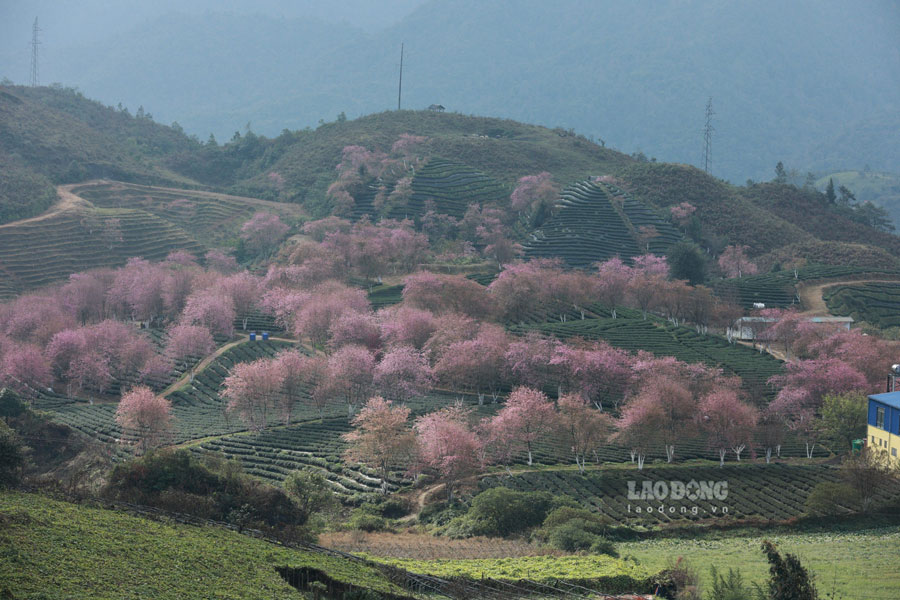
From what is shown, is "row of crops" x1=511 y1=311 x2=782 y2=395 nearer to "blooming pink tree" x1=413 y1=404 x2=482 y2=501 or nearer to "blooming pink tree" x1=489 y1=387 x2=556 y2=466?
"blooming pink tree" x1=489 y1=387 x2=556 y2=466

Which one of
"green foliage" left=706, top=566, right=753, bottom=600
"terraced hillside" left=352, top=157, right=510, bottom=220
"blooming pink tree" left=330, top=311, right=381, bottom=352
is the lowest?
"green foliage" left=706, top=566, right=753, bottom=600

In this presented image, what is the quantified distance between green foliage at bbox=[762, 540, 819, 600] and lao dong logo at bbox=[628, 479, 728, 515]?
54.7ft

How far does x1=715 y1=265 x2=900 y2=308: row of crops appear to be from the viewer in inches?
3435

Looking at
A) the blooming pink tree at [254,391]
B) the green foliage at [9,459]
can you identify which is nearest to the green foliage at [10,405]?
the blooming pink tree at [254,391]

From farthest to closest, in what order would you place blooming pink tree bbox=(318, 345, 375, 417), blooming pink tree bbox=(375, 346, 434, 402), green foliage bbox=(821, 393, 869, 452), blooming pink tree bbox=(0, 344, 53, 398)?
blooming pink tree bbox=(0, 344, 53, 398) < blooming pink tree bbox=(375, 346, 434, 402) < blooming pink tree bbox=(318, 345, 375, 417) < green foliage bbox=(821, 393, 869, 452)

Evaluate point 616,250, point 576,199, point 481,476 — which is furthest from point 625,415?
point 576,199

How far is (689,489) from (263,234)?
71891 millimetres

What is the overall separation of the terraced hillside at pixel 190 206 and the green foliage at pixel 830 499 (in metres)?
83.1

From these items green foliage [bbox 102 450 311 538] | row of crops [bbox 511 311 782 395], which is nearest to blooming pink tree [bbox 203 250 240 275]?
row of crops [bbox 511 311 782 395]

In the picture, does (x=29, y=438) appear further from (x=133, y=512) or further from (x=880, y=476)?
(x=880, y=476)

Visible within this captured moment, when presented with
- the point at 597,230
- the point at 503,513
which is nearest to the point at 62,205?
the point at 597,230

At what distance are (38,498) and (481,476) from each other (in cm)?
2367

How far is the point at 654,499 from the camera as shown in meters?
43.2

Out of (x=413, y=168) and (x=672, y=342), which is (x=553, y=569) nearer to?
(x=672, y=342)
